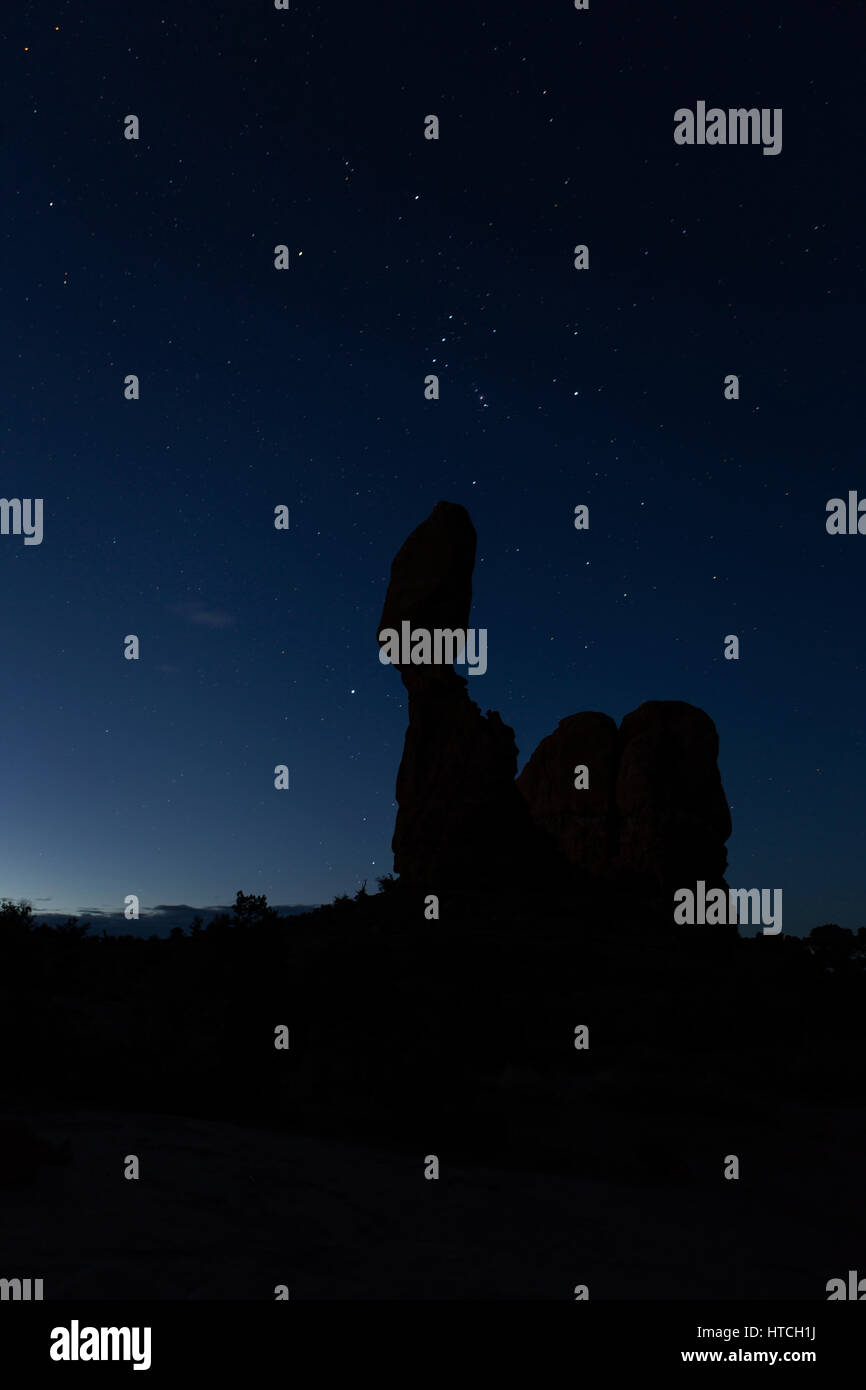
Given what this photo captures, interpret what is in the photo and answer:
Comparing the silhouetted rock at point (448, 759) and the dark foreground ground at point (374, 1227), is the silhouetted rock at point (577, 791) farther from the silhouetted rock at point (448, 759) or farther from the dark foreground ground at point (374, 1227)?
the dark foreground ground at point (374, 1227)

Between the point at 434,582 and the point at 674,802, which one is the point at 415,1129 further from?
the point at 674,802

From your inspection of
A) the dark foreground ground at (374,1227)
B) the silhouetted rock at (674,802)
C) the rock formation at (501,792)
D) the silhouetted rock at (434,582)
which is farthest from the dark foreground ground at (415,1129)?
the silhouetted rock at (674,802)

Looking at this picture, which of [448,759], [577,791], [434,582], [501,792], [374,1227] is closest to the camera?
[374,1227]

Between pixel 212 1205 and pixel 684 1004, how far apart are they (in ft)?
47.5

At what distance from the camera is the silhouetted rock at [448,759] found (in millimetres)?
40844

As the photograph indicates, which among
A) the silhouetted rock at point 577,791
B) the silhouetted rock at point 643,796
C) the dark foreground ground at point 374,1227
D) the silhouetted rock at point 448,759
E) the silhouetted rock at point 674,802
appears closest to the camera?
the dark foreground ground at point 374,1227

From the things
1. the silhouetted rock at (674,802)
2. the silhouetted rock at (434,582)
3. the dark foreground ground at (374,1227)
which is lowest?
the dark foreground ground at (374,1227)

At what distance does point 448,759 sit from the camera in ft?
144

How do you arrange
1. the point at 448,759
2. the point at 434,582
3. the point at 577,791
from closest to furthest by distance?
the point at 448,759
the point at 434,582
the point at 577,791

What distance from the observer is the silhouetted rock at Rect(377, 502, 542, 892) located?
134 ft

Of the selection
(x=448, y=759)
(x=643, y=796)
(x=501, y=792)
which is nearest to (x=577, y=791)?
(x=643, y=796)

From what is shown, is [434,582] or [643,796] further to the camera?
[643,796]
